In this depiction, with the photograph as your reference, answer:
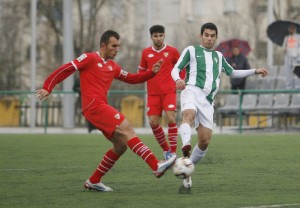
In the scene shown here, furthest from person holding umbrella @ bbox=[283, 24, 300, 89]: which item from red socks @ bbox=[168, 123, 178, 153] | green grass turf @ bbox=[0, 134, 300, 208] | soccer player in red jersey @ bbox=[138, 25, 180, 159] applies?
red socks @ bbox=[168, 123, 178, 153]

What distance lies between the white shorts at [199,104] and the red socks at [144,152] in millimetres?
1150

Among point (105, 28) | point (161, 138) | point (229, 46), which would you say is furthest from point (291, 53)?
point (105, 28)

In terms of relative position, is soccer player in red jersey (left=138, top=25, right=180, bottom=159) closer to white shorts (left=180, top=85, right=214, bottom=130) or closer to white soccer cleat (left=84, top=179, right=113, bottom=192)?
white shorts (left=180, top=85, right=214, bottom=130)

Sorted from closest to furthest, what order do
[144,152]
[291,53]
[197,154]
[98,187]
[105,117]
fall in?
1. [144,152]
2. [105,117]
3. [98,187]
4. [197,154]
5. [291,53]

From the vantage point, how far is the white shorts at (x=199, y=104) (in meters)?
14.3

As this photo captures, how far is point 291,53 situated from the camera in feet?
100

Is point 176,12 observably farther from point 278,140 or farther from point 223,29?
point 278,140

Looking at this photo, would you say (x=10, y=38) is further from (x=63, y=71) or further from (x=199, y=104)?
(x=63, y=71)

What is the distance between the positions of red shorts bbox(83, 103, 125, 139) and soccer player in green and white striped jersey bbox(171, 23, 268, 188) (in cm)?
98

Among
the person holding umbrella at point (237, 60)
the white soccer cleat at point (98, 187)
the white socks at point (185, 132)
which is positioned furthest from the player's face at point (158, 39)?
the person holding umbrella at point (237, 60)

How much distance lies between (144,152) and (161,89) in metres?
5.97

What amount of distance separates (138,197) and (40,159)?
6.75 meters

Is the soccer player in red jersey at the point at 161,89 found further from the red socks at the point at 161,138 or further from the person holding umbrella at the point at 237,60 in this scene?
the person holding umbrella at the point at 237,60

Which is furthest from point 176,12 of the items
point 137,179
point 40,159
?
point 137,179
